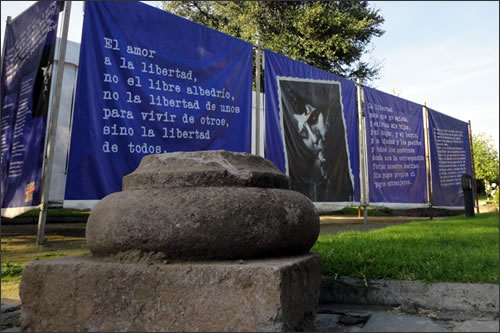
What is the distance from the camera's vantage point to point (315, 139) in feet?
23.0

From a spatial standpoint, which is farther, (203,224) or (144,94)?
(144,94)

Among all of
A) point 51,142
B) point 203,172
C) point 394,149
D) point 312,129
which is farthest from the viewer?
point 394,149

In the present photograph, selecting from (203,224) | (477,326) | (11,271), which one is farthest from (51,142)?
(477,326)

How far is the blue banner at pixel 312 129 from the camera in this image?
6.37 meters

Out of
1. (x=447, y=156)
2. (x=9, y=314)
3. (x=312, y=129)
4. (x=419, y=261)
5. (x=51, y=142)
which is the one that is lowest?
(x=9, y=314)

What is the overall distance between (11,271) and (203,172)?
2.56 metres

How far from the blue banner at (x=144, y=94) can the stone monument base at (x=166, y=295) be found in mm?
2649

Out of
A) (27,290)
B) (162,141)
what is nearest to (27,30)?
(162,141)

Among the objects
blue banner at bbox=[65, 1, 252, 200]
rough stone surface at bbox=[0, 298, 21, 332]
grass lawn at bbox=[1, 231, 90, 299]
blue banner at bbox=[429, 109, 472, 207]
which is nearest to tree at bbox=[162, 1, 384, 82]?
blue banner at bbox=[429, 109, 472, 207]

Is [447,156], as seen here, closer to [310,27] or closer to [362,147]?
[362,147]

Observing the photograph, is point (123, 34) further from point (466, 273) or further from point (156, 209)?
point (466, 273)

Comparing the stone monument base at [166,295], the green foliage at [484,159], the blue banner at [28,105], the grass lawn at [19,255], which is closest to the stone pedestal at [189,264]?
the stone monument base at [166,295]

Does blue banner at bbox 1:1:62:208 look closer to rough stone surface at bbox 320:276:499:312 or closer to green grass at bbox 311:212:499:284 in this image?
green grass at bbox 311:212:499:284

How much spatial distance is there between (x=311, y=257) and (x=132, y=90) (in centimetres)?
354
